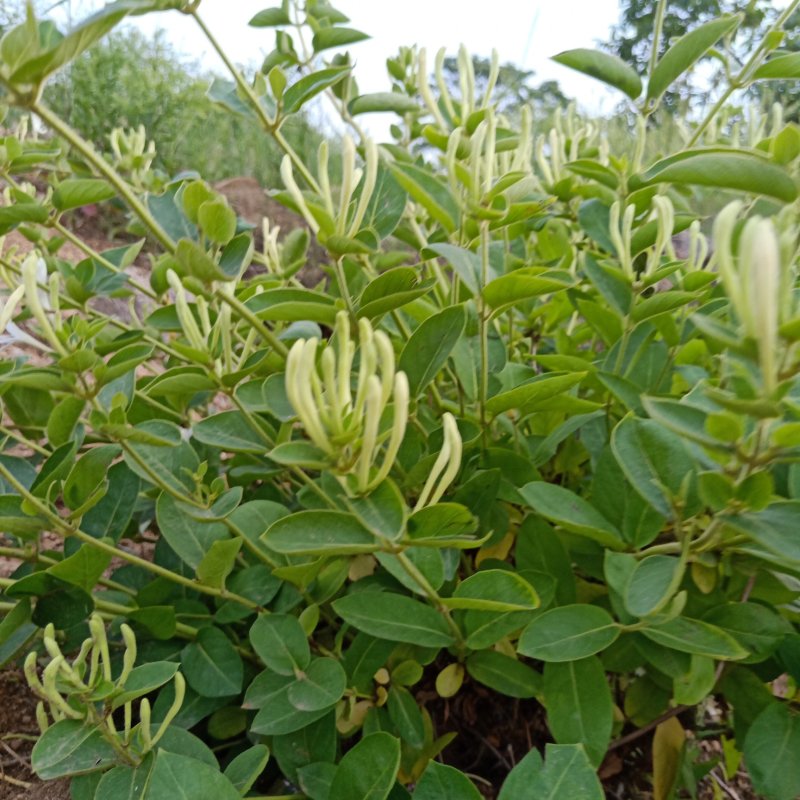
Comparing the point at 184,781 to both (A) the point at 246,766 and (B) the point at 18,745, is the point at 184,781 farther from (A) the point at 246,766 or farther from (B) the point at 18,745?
(B) the point at 18,745

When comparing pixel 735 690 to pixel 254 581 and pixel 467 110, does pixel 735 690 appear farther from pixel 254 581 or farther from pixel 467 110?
pixel 467 110

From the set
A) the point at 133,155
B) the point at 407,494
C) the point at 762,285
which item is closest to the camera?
the point at 762,285

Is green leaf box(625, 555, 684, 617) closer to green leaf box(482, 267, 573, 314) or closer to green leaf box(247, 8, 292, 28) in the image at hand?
green leaf box(482, 267, 573, 314)

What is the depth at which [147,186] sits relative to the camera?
1.45 meters

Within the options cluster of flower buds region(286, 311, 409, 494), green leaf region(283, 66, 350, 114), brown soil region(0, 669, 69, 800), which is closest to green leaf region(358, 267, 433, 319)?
cluster of flower buds region(286, 311, 409, 494)

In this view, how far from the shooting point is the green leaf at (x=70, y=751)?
2.04 feet

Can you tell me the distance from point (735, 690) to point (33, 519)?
28.3 inches

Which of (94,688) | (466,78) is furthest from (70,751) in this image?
(466,78)

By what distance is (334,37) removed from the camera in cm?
96

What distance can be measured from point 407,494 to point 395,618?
194 mm

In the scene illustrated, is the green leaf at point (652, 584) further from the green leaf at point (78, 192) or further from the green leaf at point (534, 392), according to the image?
the green leaf at point (78, 192)

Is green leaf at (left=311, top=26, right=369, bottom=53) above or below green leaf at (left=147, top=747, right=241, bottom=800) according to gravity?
above

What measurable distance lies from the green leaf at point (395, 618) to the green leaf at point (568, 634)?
0.09 metres

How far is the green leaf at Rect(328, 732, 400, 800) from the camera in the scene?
24.9 inches
